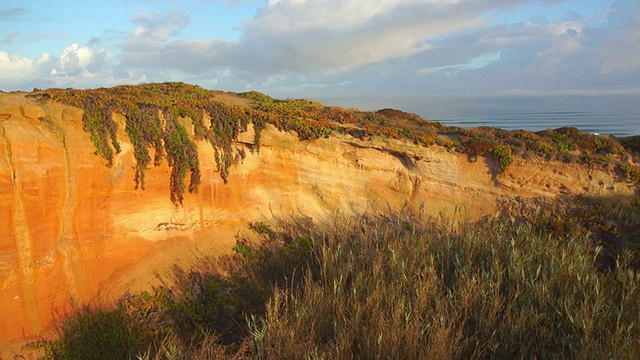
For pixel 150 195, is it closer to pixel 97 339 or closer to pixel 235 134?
pixel 235 134

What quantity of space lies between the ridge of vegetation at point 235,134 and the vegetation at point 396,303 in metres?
2.18

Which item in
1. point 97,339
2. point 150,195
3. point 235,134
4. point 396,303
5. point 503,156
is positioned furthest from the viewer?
point 503,156

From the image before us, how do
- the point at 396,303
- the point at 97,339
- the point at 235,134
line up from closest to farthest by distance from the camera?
the point at 396,303 → the point at 97,339 → the point at 235,134

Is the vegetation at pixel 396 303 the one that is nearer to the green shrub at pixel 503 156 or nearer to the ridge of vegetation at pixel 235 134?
the green shrub at pixel 503 156

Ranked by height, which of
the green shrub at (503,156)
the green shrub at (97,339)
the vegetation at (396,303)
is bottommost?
the green shrub at (97,339)

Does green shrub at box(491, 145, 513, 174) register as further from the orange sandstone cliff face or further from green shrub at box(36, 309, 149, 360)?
green shrub at box(36, 309, 149, 360)

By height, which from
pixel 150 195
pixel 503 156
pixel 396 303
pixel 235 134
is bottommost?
pixel 396 303

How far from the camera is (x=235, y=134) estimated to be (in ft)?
36.9

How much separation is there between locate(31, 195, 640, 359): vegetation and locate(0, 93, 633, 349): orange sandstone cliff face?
75 cm

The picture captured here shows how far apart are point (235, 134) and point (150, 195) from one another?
298 cm

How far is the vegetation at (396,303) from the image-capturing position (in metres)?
4.75

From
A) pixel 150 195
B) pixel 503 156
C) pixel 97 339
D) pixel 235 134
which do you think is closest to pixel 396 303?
pixel 97 339

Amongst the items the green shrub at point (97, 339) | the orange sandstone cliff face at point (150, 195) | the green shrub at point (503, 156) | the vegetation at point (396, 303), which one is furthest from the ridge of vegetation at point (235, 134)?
the green shrub at point (97, 339)

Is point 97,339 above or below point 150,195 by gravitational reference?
Answer: below
